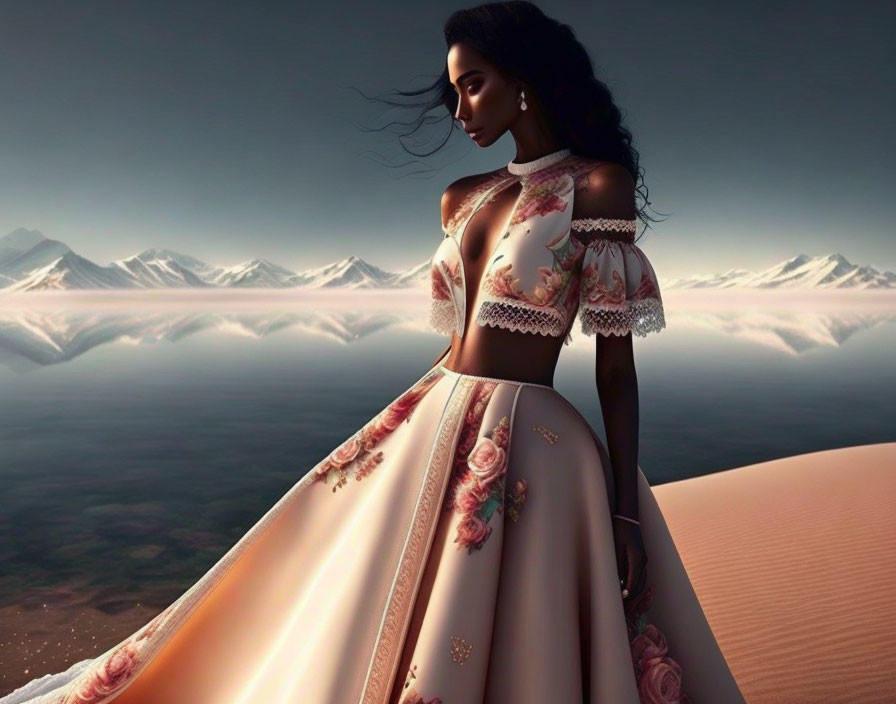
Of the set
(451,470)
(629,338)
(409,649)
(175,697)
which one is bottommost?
(175,697)

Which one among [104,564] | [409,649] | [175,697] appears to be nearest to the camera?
[409,649]

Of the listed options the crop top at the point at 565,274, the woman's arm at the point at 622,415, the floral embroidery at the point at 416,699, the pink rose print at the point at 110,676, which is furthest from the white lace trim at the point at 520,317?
the pink rose print at the point at 110,676

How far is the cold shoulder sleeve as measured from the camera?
1429 mm

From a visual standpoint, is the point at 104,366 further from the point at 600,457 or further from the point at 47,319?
the point at 600,457

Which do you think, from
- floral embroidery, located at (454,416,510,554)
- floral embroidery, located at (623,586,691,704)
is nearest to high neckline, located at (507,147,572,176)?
floral embroidery, located at (454,416,510,554)

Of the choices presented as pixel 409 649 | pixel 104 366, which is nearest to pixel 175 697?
pixel 409 649

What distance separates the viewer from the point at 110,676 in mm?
1649

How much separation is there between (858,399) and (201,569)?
3110cm

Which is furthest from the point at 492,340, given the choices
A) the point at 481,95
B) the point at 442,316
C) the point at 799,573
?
the point at 799,573

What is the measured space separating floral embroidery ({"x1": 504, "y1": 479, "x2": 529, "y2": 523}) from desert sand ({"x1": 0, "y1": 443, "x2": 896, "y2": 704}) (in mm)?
1702

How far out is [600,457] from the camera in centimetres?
148

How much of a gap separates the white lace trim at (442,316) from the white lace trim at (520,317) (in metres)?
0.26

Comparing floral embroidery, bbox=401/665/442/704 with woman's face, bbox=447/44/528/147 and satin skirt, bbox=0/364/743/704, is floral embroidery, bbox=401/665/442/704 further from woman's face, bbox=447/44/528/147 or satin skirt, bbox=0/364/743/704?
woman's face, bbox=447/44/528/147

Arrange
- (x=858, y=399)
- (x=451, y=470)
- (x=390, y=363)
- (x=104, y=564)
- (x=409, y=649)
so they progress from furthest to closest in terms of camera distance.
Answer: (x=390, y=363) → (x=858, y=399) → (x=104, y=564) → (x=451, y=470) → (x=409, y=649)
